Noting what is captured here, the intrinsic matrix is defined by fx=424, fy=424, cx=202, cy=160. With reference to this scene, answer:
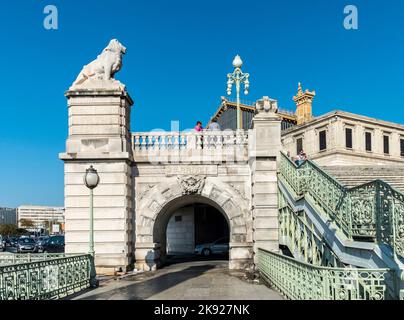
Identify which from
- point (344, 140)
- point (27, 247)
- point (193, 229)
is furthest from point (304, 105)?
point (27, 247)

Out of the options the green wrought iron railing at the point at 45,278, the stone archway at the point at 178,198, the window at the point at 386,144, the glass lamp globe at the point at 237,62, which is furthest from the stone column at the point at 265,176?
the window at the point at 386,144

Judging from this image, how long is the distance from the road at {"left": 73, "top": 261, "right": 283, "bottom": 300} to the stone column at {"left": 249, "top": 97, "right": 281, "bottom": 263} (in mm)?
1811

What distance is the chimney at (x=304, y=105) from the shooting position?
157 feet

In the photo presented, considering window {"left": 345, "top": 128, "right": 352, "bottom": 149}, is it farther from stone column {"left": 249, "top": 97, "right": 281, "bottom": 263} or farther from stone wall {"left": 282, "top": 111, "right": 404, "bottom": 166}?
stone column {"left": 249, "top": 97, "right": 281, "bottom": 263}

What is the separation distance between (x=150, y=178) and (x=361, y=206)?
912cm

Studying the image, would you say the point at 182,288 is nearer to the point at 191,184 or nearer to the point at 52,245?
the point at 191,184

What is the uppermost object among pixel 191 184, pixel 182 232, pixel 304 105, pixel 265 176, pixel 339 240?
pixel 304 105

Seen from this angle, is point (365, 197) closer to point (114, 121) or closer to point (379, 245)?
point (379, 245)

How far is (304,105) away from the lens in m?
48.3

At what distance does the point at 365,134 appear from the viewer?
38812mm

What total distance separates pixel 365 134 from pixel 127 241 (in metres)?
30.2

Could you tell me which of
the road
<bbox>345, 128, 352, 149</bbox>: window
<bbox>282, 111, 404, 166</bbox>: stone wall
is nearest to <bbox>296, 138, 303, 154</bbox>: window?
<bbox>282, 111, 404, 166</bbox>: stone wall

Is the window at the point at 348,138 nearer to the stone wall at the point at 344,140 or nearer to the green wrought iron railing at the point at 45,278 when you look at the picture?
the stone wall at the point at 344,140

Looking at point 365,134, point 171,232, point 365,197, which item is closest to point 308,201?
point 365,197
